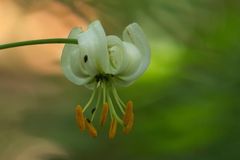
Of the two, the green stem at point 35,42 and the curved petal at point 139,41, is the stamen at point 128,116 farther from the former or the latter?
the green stem at point 35,42

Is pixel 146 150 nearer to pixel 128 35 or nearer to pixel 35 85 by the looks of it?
pixel 128 35

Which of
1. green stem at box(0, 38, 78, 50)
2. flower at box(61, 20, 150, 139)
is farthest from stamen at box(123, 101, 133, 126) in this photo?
green stem at box(0, 38, 78, 50)

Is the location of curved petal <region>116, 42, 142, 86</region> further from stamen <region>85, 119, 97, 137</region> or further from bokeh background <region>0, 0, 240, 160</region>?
bokeh background <region>0, 0, 240, 160</region>

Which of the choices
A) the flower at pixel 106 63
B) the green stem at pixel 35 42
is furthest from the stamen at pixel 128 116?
the green stem at pixel 35 42

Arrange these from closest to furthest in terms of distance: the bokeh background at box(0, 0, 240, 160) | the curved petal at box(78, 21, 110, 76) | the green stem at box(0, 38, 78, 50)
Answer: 1. the green stem at box(0, 38, 78, 50)
2. the curved petal at box(78, 21, 110, 76)
3. the bokeh background at box(0, 0, 240, 160)

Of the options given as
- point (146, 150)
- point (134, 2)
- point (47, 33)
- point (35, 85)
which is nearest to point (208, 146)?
point (146, 150)

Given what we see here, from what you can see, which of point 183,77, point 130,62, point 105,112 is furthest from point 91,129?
point 183,77

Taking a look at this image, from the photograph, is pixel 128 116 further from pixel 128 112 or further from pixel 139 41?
pixel 139 41
